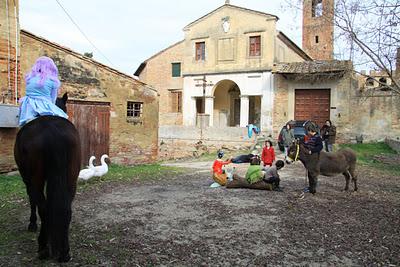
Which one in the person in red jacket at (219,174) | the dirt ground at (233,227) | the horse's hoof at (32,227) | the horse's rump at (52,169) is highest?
the horse's rump at (52,169)

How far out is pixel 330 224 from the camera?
5.50 metres

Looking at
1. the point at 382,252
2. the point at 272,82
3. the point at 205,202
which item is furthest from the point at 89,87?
the point at 272,82

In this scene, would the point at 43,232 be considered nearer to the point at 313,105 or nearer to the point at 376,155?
the point at 376,155

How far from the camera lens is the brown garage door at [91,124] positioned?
12234 millimetres

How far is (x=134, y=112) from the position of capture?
14.5 metres

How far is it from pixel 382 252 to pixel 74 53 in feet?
35.7

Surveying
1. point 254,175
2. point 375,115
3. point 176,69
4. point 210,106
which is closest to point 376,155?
point 375,115

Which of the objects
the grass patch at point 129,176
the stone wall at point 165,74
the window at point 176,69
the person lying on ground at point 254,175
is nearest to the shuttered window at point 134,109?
the grass patch at point 129,176

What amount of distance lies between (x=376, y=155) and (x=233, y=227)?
13.6 metres

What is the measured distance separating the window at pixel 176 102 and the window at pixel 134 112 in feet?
53.4

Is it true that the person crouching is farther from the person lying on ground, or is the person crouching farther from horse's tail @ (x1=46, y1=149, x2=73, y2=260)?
horse's tail @ (x1=46, y1=149, x2=73, y2=260)

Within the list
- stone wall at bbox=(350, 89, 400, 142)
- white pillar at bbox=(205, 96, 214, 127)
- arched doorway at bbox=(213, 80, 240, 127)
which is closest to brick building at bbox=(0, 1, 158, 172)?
white pillar at bbox=(205, 96, 214, 127)

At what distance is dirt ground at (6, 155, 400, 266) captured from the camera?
410 cm

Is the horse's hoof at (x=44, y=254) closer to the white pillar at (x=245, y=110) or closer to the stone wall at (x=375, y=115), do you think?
the stone wall at (x=375, y=115)
